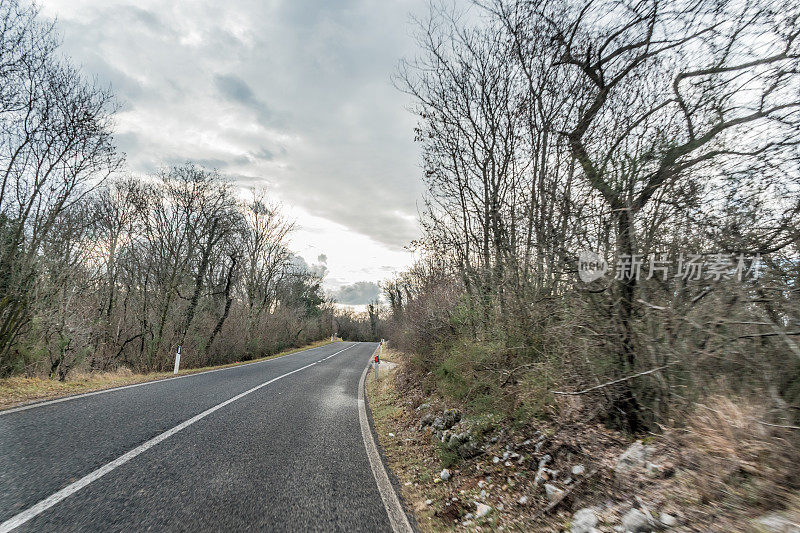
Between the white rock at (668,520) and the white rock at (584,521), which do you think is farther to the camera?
the white rock at (584,521)

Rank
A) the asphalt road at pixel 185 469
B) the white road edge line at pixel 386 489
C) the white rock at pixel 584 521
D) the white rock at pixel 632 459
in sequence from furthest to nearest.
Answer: the white road edge line at pixel 386 489 → the white rock at pixel 632 459 → the asphalt road at pixel 185 469 → the white rock at pixel 584 521

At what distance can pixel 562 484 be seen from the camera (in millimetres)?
3080

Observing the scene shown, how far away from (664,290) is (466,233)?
6.69m

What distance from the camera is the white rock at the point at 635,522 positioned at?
227cm

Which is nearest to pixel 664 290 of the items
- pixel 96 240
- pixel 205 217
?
pixel 205 217

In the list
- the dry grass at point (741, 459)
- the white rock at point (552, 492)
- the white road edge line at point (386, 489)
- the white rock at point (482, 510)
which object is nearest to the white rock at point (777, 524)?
the dry grass at point (741, 459)

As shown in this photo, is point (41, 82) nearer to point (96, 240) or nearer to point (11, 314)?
point (11, 314)

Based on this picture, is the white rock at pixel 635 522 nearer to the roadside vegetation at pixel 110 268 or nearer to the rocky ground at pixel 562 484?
the rocky ground at pixel 562 484

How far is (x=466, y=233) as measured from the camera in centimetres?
992

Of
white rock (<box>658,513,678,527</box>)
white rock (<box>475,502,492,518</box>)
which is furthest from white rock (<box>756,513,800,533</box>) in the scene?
white rock (<box>475,502,492,518</box>)

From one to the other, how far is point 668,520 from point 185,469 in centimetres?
421

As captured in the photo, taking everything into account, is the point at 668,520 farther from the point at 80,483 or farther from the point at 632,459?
the point at 80,483

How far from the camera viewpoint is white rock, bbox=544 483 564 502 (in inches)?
117

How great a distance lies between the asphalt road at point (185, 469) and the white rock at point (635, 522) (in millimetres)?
1876
